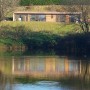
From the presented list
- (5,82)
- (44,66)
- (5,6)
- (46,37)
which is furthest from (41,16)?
(5,82)

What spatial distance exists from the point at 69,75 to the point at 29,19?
45.5 meters

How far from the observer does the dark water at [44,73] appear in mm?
28141

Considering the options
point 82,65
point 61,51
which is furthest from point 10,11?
point 82,65

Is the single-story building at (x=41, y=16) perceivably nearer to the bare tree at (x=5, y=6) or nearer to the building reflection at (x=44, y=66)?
the bare tree at (x=5, y=6)

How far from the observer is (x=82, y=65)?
3941cm

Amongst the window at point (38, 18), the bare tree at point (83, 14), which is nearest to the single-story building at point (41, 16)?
the window at point (38, 18)

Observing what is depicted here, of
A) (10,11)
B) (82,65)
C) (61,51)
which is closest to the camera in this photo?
(82,65)

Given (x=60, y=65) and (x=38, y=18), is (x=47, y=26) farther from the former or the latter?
(x=60, y=65)

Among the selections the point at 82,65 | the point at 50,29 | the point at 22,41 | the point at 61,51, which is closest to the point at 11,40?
the point at 22,41

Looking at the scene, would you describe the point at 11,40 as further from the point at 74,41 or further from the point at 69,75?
the point at 69,75

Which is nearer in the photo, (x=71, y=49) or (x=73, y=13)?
(x=71, y=49)

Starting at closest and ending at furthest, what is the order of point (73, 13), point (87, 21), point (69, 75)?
point (69, 75), point (87, 21), point (73, 13)

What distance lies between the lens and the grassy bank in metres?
54.0

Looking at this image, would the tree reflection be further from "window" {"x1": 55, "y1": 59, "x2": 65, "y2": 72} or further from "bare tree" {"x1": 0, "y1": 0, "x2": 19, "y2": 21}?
"bare tree" {"x1": 0, "y1": 0, "x2": 19, "y2": 21}
